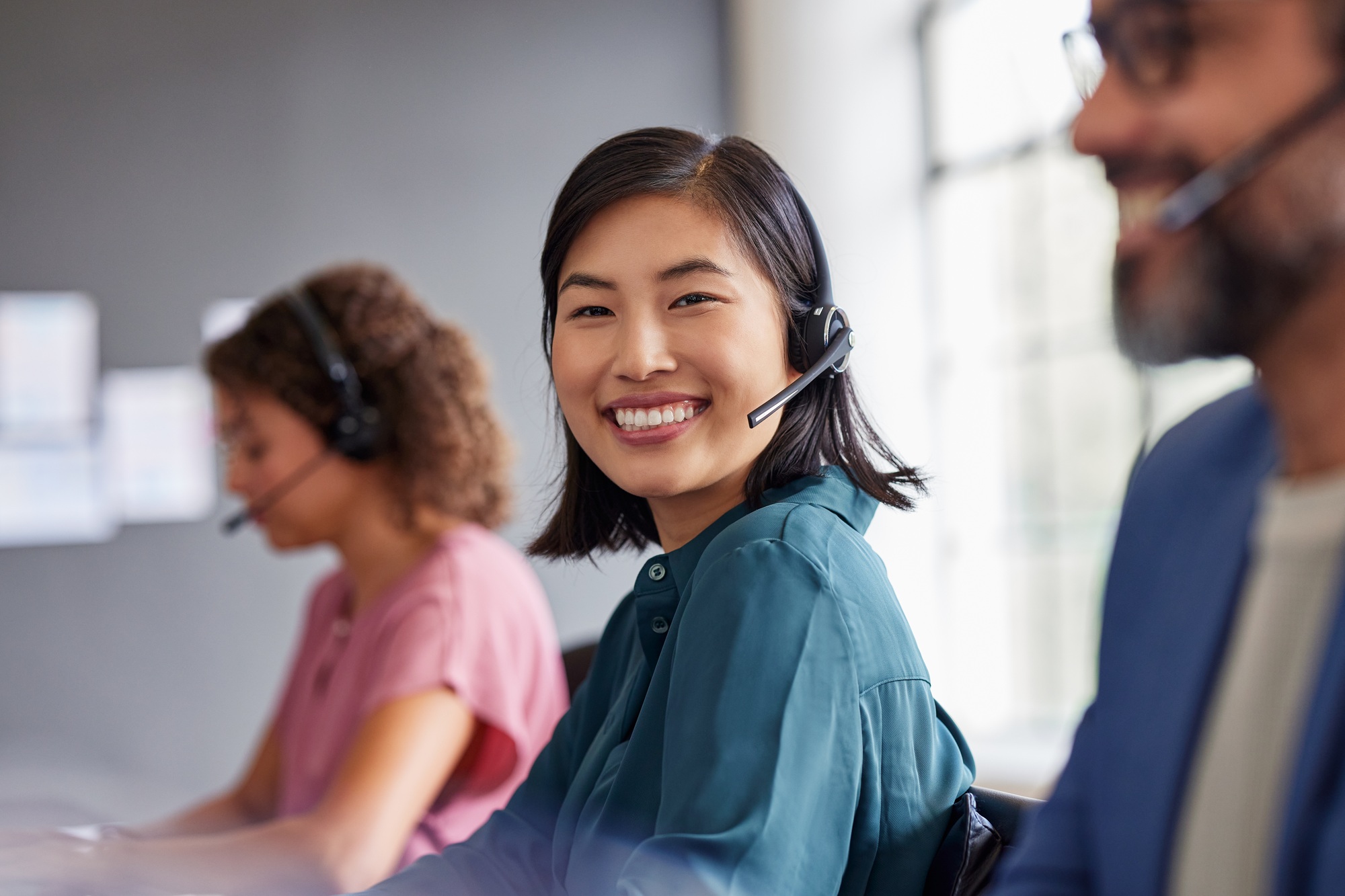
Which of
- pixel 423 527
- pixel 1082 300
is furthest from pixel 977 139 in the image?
pixel 423 527

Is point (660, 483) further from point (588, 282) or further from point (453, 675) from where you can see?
point (453, 675)

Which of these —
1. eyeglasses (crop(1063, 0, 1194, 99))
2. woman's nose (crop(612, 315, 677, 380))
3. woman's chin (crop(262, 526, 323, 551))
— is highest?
eyeglasses (crop(1063, 0, 1194, 99))

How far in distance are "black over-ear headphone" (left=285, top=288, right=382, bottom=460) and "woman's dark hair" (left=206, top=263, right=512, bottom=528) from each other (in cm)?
1

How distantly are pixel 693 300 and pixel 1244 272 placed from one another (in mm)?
589

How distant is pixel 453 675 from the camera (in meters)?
1.59

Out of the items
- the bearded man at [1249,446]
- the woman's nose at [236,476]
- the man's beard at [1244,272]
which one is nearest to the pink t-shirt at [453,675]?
the woman's nose at [236,476]

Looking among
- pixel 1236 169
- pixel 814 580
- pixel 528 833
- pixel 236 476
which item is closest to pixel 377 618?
pixel 236 476

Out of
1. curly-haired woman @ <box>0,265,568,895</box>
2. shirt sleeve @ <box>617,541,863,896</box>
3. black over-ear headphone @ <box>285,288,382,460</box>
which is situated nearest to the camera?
shirt sleeve @ <box>617,541,863,896</box>

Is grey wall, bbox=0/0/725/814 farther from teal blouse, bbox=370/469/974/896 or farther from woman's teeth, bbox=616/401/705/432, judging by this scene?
teal blouse, bbox=370/469/974/896

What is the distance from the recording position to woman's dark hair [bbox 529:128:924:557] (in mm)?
1073

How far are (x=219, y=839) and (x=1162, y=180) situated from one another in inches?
52.2

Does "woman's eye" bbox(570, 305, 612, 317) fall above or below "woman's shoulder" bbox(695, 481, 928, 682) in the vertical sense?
above

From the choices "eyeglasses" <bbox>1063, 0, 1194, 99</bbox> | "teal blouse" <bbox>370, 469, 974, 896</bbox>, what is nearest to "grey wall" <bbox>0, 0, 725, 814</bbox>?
"teal blouse" <bbox>370, 469, 974, 896</bbox>

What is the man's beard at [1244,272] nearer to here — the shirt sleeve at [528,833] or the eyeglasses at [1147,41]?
the eyeglasses at [1147,41]
